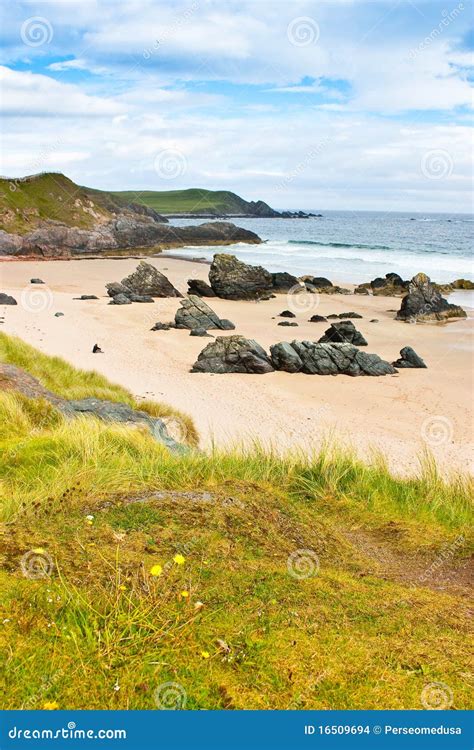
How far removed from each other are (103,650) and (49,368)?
1437 cm

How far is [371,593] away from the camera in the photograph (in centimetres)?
518

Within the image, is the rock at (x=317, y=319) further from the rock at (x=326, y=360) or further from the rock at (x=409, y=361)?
the rock at (x=326, y=360)

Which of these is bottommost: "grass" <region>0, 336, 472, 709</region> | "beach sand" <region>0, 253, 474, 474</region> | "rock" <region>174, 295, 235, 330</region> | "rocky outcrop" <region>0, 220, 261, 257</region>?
"beach sand" <region>0, 253, 474, 474</region>

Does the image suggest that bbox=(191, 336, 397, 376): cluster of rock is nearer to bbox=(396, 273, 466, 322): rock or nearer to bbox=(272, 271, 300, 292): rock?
bbox=(396, 273, 466, 322): rock

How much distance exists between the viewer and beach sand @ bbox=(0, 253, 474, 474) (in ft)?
49.4

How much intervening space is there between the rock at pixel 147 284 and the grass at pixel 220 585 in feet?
112

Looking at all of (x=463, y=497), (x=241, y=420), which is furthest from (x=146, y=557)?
(x=241, y=420)

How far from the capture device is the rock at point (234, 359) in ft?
72.6

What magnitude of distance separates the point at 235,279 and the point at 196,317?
13318mm

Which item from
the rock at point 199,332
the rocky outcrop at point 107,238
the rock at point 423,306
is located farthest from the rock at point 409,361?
the rocky outcrop at point 107,238

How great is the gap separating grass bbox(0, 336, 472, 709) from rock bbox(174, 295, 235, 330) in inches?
882

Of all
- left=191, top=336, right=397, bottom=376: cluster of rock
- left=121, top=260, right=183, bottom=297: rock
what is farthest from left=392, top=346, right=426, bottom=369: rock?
left=121, top=260, right=183, bottom=297: rock

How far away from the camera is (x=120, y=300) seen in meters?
38.1

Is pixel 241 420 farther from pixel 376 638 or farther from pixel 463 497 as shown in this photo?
pixel 376 638
